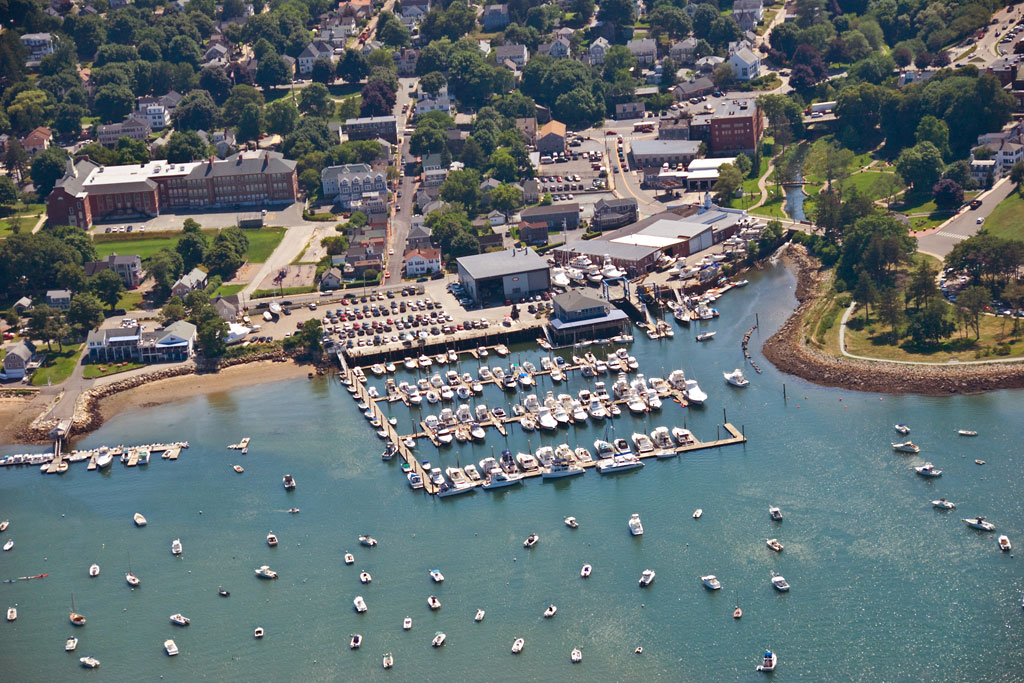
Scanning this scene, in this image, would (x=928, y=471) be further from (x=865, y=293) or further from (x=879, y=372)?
(x=865, y=293)

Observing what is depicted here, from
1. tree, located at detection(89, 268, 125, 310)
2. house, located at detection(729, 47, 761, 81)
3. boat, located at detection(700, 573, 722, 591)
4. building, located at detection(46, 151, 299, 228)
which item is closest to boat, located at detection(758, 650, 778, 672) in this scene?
boat, located at detection(700, 573, 722, 591)

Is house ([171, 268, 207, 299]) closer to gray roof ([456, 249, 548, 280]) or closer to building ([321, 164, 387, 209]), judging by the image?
gray roof ([456, 249, 548, 280])

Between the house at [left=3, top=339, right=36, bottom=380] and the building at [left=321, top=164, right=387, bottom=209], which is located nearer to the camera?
the house at [left=3, top=339, right=36, bottom=380]

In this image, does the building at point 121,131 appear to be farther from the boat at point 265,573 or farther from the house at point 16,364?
the boat at point 265,573

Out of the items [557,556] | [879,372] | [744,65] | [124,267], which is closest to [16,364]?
[124,267]

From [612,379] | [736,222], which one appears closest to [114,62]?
[736,222]

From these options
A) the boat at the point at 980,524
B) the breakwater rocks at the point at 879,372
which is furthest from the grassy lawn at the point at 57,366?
the boat at the point at 980,524

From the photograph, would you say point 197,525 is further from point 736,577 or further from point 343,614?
point 736,577
